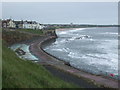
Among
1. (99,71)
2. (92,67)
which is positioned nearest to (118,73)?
(99,71)

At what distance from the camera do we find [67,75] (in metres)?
23.7

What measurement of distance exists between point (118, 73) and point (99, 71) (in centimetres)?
232

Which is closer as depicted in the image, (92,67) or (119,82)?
(119,82)

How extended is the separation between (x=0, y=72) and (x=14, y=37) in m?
56.3

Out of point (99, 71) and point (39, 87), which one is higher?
point (39, 87)

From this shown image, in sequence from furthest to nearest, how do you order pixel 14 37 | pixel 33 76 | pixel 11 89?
1. pixel 14 37
2. pixel 33 76
3. pixel 11 89

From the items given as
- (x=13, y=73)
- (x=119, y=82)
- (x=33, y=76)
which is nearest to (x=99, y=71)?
(x=119, y=82)

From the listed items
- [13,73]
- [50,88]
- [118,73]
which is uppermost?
[13,73]

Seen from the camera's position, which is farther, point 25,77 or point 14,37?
point 14,37

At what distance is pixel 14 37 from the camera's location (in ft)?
223

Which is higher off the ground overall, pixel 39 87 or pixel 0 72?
pixel 0 72

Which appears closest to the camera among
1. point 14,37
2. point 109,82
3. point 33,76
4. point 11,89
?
point 11,89

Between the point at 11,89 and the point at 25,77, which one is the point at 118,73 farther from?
the point at 11,89

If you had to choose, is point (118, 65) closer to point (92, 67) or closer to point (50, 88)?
point (92, 67)
